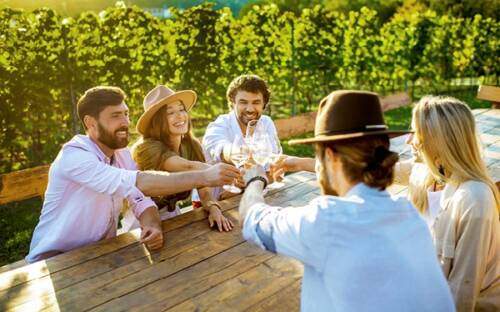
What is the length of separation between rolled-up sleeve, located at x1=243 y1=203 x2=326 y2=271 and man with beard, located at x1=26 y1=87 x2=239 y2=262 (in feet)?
3.06

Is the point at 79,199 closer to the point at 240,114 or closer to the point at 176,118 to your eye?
the point at 176,118

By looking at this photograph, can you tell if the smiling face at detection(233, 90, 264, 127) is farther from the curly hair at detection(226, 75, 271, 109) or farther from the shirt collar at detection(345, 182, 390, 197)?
the shirt collar at detection(345, 182, 390, 197)

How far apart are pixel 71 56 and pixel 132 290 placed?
521cm

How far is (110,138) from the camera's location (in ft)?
10.1

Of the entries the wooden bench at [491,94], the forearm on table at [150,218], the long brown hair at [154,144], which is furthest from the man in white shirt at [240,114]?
the wooden bench at [491,94]

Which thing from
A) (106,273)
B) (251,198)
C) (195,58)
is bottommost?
(106,273)

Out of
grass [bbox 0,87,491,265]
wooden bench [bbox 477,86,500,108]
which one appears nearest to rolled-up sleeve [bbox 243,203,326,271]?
grass [bbox 0,87,491,265]

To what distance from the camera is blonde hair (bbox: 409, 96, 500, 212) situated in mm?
2176

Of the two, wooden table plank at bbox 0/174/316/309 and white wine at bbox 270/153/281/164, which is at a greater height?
white wine at bbox 270/153/281/164

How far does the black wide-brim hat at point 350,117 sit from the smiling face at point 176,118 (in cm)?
213

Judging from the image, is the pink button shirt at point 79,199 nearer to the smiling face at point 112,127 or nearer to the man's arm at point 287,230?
the smiling face at point 112,127

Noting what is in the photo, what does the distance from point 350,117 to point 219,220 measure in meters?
1.43

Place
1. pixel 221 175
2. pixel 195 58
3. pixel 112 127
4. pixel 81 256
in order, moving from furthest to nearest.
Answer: pixel 195 58, pixel 112 127, pixel 221 175, pixel 81 256

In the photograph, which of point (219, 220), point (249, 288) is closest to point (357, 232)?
point (249, 288)
